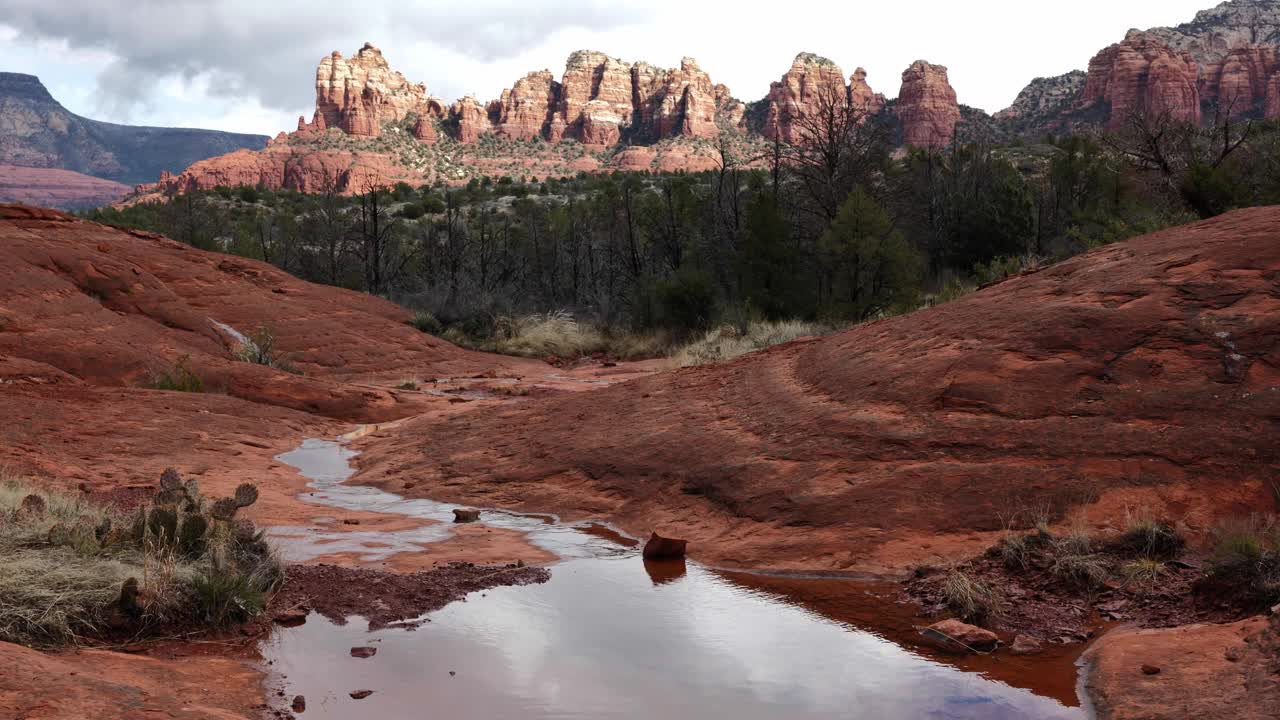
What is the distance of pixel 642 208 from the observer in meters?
37.5

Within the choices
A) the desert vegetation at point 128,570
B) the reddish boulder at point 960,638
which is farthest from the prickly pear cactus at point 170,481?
the reddish boulder at point 960,638

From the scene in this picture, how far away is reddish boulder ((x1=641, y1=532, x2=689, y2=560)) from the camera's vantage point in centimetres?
710

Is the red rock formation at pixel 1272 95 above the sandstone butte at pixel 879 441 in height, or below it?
above

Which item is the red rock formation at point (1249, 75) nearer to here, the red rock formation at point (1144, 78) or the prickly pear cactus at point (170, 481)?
the red rock formation at point (1144, 78)

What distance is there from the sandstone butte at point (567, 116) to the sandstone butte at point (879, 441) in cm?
8518

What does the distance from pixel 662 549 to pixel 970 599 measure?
238cm

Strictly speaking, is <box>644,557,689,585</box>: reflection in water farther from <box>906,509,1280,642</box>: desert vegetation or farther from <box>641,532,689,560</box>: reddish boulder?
<box>906,509,1280,642</box>: desert vegetation

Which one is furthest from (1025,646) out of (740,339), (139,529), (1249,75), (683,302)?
(1249,75)

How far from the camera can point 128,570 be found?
17.6ft

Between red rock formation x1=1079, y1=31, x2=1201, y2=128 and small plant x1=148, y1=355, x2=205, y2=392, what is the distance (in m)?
88.6

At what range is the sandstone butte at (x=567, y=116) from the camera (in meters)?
101

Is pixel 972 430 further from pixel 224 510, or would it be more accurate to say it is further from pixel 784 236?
pixel 784 236

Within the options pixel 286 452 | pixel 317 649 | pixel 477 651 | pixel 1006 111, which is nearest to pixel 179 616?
pixel 317 649

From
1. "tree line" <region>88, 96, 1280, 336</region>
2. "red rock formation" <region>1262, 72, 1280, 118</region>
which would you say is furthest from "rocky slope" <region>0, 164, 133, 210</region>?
"red rock formation" <region>1262, 72, 1280, 118</region>
